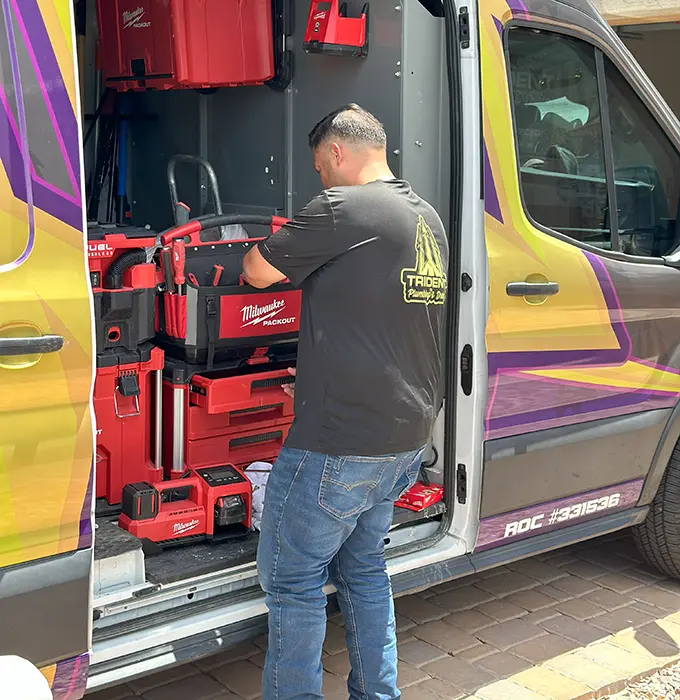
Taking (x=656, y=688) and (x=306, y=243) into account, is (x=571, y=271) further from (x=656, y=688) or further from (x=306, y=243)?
(x=656, y=688)

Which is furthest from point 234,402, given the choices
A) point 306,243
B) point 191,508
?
point 306,243

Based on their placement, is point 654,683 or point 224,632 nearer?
point 224,632

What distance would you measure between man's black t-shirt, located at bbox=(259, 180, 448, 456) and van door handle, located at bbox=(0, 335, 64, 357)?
0.71 metres

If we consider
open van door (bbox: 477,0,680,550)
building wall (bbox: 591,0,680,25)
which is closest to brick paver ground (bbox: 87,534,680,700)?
open van door (bbox: 477,0,680,550)

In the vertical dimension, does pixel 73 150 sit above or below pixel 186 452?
above

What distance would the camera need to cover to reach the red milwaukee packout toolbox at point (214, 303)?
3.42 meters

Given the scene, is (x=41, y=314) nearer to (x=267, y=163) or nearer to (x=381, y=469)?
(x=381, y=469)

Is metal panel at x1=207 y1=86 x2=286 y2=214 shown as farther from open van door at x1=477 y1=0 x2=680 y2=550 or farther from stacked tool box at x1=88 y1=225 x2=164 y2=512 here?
open van door at x1=477 y1=0 x2=680 y2=550

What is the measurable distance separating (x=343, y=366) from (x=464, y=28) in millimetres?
1262

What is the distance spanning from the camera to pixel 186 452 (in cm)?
359

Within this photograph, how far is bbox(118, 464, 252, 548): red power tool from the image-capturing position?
314cm

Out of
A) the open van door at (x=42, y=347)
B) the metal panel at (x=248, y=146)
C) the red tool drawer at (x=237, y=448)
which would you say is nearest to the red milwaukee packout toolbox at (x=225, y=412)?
the red tool drawer at (x=237, y=448)

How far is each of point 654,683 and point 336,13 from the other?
259 centimetres

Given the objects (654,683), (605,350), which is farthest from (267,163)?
(654,683)
